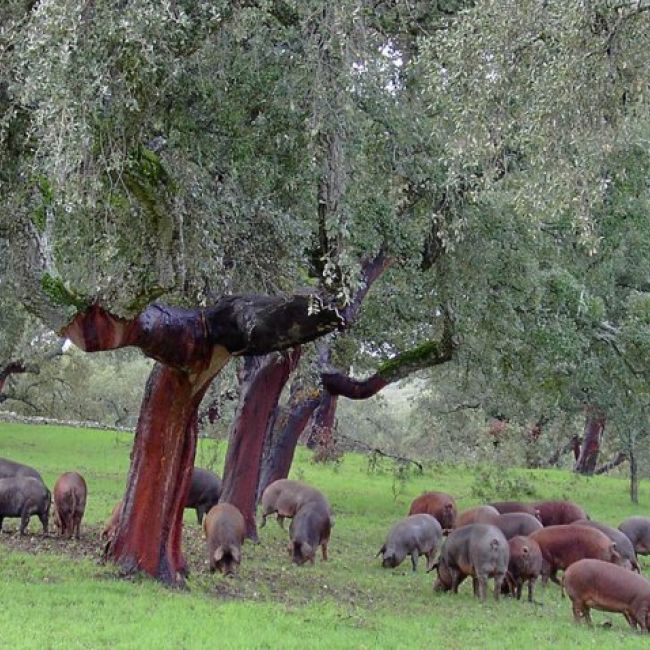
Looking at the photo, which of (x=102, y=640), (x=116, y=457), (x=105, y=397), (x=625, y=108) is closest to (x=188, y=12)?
(x=625, y=108)

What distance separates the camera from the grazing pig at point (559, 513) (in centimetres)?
1844

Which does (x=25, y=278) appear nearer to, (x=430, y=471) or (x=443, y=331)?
(x=443, y=331)

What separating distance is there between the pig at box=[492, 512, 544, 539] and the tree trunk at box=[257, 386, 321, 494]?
207 inches

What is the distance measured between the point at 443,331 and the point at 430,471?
1526 cm

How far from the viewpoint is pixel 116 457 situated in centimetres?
3053

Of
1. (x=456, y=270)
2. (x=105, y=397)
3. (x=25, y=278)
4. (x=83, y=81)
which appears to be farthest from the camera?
(x=105, y=397)

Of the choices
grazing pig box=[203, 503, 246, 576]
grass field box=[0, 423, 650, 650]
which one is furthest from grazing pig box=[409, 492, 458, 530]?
grazing pig box=[203, 503, 246, 576]

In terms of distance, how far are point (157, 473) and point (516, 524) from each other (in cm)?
683

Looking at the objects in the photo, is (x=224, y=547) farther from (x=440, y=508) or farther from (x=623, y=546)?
(x=440, y=508)

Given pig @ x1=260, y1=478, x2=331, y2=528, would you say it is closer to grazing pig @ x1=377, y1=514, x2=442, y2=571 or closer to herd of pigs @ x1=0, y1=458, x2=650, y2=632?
herd of pigs @ x1=0, y1=458, x2=650, y2=632

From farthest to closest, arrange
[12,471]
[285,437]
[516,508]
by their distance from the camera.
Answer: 1. [285,437]
2. [516,508]
3. [12,471]

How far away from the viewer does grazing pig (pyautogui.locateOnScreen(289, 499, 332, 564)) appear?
1509 centimetres

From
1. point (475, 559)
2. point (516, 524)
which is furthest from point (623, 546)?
point (475, 559)

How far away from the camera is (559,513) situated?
18.5 metres
